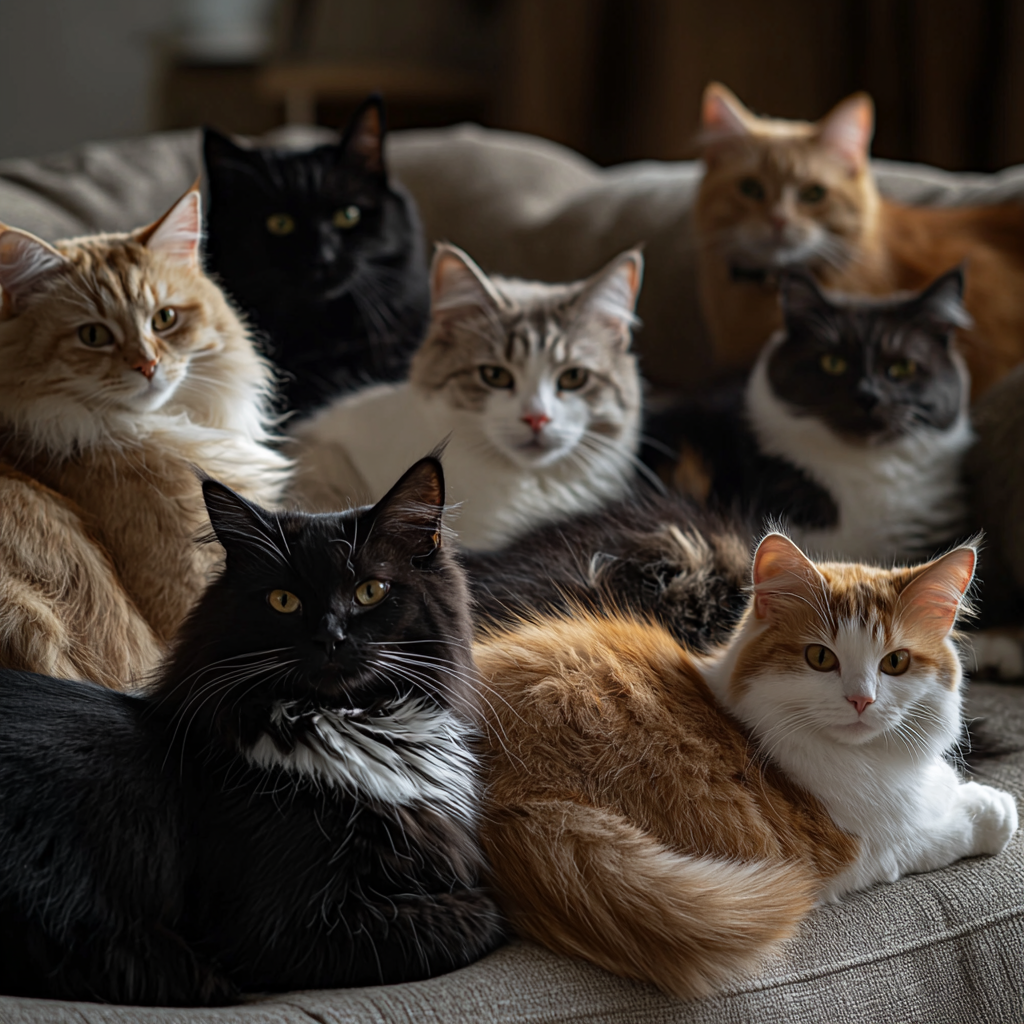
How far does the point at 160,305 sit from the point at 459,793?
0.71 metres

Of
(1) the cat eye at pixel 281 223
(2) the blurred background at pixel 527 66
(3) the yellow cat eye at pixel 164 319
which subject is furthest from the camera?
(2) the blurred background at pixel 527 66

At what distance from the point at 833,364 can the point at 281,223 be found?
3.02ft

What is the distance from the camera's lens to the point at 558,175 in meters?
2.45

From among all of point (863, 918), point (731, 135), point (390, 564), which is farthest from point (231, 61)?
point (863, 918)

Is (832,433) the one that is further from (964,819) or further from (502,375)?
(964,819)

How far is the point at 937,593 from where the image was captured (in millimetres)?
1069

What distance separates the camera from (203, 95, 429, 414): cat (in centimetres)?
173

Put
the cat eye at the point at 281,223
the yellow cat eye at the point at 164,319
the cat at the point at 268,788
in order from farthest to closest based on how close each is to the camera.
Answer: the cat eye at the point at 281,223
the yellow cat eye at the point at 164,319
the cat at the point at 268,788

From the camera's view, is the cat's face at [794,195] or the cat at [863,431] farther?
the cat's face at [794,195]

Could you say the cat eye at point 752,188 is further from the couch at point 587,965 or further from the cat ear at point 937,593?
the cat ear at point 937,593

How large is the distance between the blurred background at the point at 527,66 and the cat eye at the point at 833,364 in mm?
1922

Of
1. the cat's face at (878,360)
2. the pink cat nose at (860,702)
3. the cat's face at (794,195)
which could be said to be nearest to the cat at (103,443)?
the pink cat nose at (860,702)

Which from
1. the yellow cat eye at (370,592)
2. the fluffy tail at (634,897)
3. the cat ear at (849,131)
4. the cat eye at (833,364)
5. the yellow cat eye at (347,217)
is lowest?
the fluffy tail at (634,897)

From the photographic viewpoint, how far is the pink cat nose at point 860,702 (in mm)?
1029
